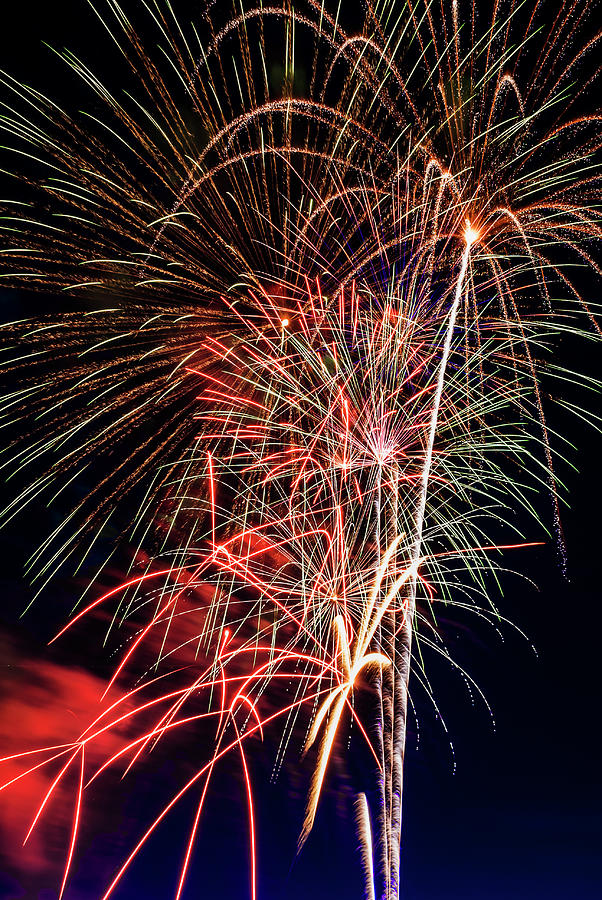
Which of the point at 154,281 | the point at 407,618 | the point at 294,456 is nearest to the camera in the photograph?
the point at 154,281

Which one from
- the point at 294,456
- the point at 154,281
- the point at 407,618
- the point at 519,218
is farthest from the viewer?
the point at 294,456

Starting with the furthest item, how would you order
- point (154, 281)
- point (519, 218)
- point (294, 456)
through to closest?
1. point (294, 456)
2. point (519, 218)
3. point (154, 281)

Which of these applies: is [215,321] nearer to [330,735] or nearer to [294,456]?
[294,456]

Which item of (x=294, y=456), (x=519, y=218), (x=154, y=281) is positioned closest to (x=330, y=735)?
(x=294, y=456)

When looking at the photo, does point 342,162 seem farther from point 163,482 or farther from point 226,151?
point 163,482

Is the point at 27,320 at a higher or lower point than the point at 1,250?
lower

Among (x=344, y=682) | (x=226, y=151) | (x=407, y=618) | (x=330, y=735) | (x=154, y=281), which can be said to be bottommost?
(x=330, y=735)

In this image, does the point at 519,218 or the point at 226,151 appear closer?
the point at 226,151

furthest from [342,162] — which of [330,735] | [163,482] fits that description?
[330,735]

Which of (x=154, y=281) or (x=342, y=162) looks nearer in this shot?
(x=154, y=281)
